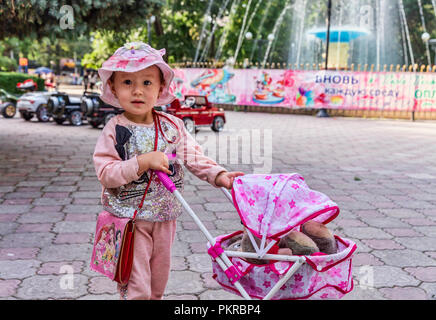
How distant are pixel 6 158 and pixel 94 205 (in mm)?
3642

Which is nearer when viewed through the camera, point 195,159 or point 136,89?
point 136,89

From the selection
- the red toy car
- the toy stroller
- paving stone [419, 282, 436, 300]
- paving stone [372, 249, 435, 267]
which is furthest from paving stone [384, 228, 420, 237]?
the red toy car

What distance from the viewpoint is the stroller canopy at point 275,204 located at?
6.54ft

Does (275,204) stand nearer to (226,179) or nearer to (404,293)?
(226,179)

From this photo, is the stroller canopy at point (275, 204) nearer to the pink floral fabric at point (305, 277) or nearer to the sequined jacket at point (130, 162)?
the pink floral fabric at point (305, 277)

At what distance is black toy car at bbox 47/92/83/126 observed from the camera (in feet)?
44.1

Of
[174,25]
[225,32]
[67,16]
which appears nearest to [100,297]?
[67,16]

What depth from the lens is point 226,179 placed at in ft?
7.97

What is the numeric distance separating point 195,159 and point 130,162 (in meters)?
0.47

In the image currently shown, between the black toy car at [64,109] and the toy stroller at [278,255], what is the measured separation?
1215cm

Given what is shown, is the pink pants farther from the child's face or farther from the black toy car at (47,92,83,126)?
the black toy car at (47,92,83,126)

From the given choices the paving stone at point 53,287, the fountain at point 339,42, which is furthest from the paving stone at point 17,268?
the fountain at point 339,42
